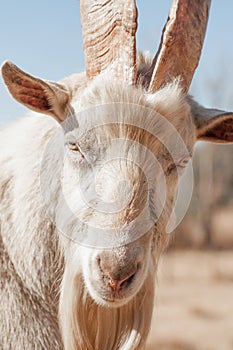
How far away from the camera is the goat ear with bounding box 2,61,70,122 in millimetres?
3996

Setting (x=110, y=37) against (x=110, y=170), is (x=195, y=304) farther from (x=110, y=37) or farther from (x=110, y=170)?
(x=110, y=170)

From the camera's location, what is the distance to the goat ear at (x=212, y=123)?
440cm

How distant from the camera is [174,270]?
23.7 meters

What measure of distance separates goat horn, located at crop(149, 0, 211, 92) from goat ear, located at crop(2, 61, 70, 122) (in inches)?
19.2

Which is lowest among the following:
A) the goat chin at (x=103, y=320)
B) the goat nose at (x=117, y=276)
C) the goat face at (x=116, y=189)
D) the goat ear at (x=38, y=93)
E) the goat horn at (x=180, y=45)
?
the goat chin at (x=103, y=320)

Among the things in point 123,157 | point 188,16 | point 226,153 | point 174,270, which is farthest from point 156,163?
point 226,153

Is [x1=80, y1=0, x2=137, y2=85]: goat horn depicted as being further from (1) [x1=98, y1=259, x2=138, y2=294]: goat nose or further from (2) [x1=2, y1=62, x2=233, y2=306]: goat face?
(1) [x1=98, y1=259, x2=138, y2=294]: goat nose

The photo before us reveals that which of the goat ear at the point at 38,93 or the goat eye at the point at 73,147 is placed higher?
the goat ear at the point at 38,93

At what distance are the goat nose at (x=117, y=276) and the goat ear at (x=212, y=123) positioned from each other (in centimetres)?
117

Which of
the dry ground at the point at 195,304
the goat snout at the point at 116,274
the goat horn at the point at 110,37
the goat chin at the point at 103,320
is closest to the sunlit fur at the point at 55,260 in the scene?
the goat chin at the point at 103,320

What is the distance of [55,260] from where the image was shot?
4082mm

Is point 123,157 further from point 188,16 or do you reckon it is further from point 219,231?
point 219,231

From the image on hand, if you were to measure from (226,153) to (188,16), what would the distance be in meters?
25.3

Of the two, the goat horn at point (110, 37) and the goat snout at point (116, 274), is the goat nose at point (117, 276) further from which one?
the goat horn at point (110, 37)
